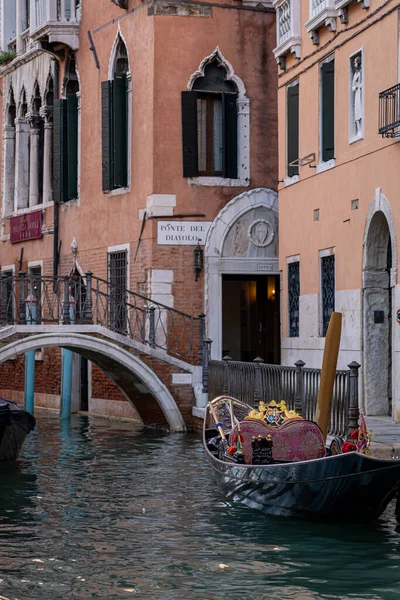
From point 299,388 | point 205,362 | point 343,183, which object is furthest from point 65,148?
point 299,388

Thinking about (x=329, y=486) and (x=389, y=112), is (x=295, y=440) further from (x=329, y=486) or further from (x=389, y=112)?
(x=389, y=112)

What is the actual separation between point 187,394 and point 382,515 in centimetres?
802

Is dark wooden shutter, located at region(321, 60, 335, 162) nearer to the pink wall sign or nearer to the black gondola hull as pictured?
the black gondola hull

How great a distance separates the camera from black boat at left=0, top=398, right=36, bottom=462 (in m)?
15.5

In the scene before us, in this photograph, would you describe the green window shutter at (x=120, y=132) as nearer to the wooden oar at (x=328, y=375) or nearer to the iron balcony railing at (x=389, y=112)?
the iron balcony railing at (x=389, y=112)

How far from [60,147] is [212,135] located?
3.43 meters

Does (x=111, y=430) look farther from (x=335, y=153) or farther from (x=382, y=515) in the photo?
(x=382, y=515)

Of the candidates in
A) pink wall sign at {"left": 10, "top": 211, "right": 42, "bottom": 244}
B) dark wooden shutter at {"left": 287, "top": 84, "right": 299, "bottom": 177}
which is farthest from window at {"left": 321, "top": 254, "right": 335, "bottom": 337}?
pink wall sign at {"left": 10, "top": 211, "right": 42, "bottom": 244}

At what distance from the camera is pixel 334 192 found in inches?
651

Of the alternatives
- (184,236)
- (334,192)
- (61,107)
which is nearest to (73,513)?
(334,192)

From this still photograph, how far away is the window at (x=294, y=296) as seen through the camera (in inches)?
712

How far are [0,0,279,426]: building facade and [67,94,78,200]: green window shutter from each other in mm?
171

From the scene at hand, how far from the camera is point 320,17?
54.1ft

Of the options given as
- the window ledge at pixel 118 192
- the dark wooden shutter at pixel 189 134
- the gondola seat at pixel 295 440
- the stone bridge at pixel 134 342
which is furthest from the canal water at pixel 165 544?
the window ledge at pixel 118 192
